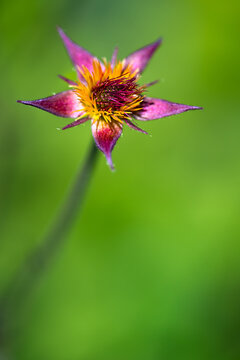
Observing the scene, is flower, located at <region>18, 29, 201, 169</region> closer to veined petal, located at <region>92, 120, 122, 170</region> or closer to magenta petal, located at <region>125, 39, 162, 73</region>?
veined petal, located at <region>92, 120, 122, 170</region>

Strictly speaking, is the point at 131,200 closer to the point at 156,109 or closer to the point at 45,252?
the point at 45,252

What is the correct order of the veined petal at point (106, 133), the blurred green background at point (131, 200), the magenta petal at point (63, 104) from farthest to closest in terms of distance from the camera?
the blurred green background at point (131, 200) → the magenta petal at point (63, 104) → the veined petal at point (106, 133)

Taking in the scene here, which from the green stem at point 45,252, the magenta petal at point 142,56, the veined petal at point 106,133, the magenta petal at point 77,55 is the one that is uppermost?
the magenta petal at point 142,56

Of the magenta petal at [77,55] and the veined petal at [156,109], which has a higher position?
the magenta petal at [77,55]

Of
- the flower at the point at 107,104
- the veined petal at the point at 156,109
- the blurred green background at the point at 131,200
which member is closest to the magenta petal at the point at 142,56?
A: the flower at the point at 107,104

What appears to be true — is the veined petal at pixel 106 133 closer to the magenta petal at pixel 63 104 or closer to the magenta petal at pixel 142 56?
the magenta petal at pixel 63 104

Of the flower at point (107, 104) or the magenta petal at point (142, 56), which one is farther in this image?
the magenta petal at point (142, 56)

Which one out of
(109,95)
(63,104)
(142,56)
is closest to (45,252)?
(63,104)

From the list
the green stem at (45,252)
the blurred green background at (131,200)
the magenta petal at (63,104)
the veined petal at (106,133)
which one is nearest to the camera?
the veined petal at (106,133)
